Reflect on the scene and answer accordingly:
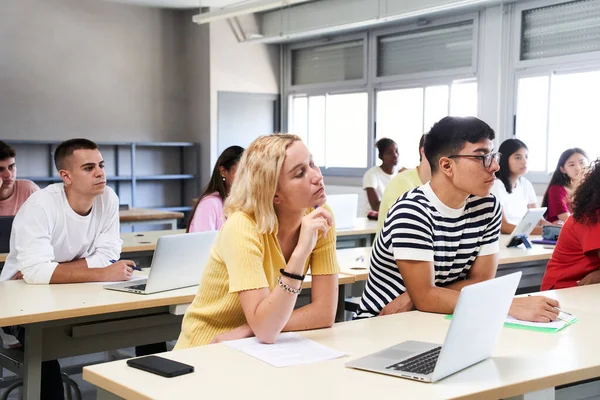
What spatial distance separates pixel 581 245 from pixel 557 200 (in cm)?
273

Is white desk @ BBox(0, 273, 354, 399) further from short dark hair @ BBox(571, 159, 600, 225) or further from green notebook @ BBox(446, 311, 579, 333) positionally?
short dark hair @ BBox(571, 159, 600, 225)

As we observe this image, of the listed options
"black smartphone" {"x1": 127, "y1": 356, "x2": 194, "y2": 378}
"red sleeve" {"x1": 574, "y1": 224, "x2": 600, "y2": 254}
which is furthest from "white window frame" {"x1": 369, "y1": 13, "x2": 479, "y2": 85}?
"black smartphone" {"x1": 127, "y1": 356, "x2": 194, "y2": 378}

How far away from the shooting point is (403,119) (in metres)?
8.34

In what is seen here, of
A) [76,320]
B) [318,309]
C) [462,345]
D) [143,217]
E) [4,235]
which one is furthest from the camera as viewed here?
[143,217]

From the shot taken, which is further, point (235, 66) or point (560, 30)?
point (235, 66)

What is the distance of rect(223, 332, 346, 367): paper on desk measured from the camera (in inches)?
67.9

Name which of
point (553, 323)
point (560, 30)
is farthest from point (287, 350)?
point (560, 30)

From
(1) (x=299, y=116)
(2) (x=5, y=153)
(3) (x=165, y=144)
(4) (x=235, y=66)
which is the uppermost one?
(4) (x=235, y=66)

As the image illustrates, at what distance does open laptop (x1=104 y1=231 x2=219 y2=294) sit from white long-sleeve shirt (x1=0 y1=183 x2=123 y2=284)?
0.32 m

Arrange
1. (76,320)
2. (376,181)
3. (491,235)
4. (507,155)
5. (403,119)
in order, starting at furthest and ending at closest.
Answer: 1. (403,119)
2. (376,181)
3. (507,155)
4. (76,320)
5. (491,235)

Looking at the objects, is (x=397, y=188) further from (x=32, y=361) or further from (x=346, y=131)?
(x=346, y=131)

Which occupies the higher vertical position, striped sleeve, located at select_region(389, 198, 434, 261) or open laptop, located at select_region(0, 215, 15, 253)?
striped sleeve, located at select_region(389, 198, 434, 261)

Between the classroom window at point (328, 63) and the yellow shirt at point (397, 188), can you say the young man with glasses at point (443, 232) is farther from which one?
the classroom window at point (328, 63)

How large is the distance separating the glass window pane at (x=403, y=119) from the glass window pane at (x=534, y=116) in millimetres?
1338
